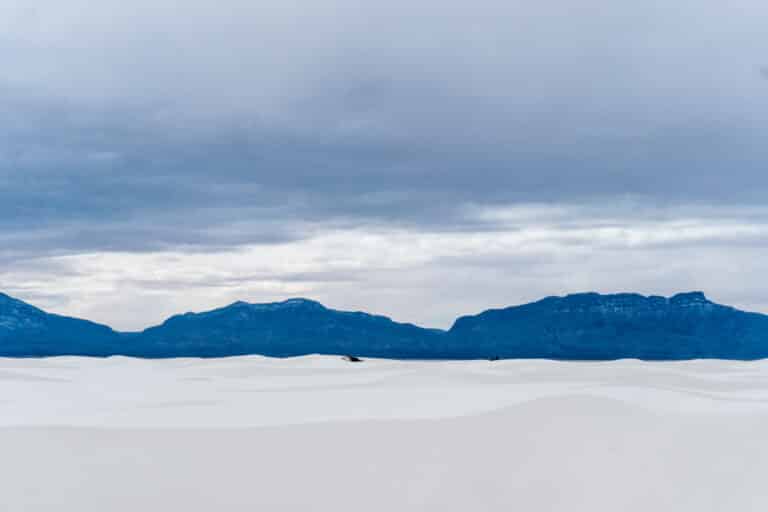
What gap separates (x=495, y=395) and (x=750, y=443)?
181 inches

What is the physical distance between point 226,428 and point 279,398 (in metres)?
3.73

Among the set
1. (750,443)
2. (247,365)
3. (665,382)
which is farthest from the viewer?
(247,365)

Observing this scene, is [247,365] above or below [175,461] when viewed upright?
above

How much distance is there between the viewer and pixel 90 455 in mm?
9570

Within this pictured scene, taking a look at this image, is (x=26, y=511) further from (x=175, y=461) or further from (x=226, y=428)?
(x=226, y=428)

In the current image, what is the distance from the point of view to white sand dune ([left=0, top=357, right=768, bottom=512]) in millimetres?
8227

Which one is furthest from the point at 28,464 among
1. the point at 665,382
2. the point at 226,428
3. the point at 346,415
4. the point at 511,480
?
the point at 665,382

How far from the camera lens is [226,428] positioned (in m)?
10.8

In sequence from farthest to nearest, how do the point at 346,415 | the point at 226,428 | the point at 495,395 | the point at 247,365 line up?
the point at 247,365, the point at 495,395, the point at 346,415, the point at 226,428

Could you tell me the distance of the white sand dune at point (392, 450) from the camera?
324 inches

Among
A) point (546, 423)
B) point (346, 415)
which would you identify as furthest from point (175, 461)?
point (546, 423)

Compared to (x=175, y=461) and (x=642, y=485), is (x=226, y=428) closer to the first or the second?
(x=175, y=461)

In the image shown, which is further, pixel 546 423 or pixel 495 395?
pixel 495 395

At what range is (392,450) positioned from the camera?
31.5 feet
